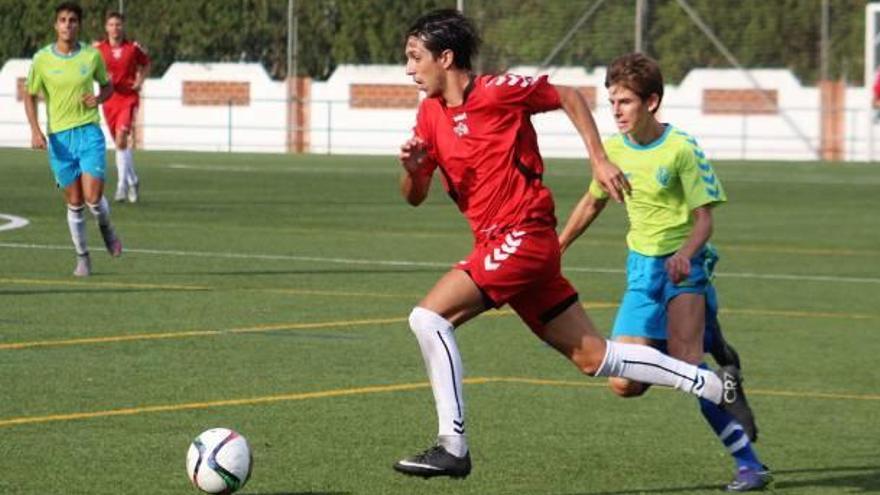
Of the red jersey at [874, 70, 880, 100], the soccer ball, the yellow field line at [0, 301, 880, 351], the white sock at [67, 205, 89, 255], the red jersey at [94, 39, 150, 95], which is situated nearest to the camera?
the soccer ball

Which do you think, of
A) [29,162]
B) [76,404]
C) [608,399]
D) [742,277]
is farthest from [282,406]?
[29,162]

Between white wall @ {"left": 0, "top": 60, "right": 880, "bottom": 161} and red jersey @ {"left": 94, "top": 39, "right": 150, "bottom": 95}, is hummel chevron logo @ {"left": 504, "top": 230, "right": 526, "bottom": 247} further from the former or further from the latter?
white wall @ {"left": 0, "top": 60, "right": 880, "bottom": 161}

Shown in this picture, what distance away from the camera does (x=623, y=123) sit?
9969 millimetres

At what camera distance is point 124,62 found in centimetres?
3253

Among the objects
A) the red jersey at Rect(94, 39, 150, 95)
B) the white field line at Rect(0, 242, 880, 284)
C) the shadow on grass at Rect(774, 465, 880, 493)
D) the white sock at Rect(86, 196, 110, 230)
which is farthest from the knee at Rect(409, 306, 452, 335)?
the red jersey at Rect(94, 39, 150, 95)

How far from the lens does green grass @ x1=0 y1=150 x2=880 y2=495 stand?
32.8 feet

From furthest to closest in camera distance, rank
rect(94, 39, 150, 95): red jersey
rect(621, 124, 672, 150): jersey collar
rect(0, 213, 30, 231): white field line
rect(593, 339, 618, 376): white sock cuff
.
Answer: rect(94, 39, 150, 95): red jersey → rect(0, 213, 30, 231): white field line → rect(621, 124, 672, 150): jersey collar → rect(593, 339, 618, 376): white sock cuff

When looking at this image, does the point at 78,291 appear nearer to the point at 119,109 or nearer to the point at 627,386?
the point at 627,386

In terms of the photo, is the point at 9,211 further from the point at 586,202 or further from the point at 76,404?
the point at 586,202

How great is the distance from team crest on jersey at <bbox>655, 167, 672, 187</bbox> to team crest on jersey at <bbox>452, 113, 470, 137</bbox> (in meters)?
1.06

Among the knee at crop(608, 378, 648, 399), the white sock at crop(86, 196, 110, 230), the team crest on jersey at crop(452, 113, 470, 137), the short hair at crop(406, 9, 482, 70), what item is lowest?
the white sock at crop(86, 196, 110, 230)

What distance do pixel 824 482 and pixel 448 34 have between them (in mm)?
2544

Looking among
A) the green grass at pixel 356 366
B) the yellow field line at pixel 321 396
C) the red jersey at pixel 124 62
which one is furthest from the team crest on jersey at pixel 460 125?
the red jersey at pixel 124 62

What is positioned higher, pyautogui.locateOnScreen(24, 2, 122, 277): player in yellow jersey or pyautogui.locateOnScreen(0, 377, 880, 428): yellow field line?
pyautogui.locateOnScreen(24, 2, 122, 277): player in yellow jersey
